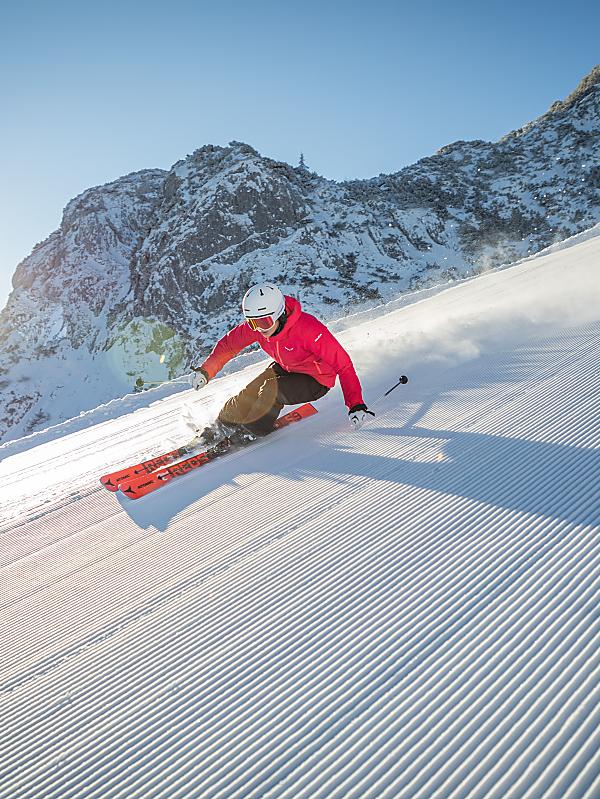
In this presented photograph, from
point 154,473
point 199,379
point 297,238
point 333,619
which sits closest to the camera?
point 333,619

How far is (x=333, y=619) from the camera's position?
196 cm

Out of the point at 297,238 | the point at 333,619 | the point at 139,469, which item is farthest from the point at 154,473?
the point at 297,238

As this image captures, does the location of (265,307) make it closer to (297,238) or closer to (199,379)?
(199,379)

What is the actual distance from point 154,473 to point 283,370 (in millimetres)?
1413

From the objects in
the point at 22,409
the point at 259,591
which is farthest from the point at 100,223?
the point at 259,591

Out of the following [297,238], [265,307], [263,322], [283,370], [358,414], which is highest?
[297,238]

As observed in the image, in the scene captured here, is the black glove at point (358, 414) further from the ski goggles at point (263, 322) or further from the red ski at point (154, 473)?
the red ski at point (154, 473)

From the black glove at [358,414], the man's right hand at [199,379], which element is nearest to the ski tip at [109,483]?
the man's right hand at [199,379]

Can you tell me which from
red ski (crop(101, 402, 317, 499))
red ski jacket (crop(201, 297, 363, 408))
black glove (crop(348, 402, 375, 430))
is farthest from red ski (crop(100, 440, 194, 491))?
black glove (crop(348, 402, 375, 430))

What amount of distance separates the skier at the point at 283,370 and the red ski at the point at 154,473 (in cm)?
24

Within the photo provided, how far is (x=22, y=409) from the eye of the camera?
4322 cm

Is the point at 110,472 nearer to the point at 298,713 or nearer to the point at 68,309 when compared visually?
the point at 298,713

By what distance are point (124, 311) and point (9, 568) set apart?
44.3 meters

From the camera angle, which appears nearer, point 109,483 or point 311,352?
point 109,483
